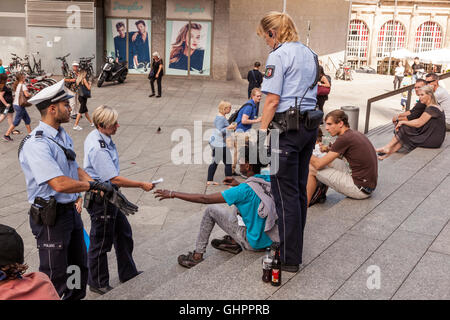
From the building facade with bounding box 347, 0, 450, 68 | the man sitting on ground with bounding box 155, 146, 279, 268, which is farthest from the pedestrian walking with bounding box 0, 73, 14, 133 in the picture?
the building facade with bounding box 347, 0, 450, 68

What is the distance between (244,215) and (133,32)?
19.4 meters

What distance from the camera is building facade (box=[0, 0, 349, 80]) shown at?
69.8 ft

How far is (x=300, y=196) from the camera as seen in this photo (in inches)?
162

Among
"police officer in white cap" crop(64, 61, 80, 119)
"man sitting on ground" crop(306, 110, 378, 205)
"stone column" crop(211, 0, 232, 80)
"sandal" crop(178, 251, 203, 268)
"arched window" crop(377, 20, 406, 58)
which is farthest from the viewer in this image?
"arched window" crop(377, 20, 406, 58)

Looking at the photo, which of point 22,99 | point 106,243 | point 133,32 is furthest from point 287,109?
point 133,32

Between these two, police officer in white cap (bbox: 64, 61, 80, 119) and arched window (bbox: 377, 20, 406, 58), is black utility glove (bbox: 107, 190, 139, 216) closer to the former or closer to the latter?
police officer in white cap (bbox: 64, 61, 80, 119)

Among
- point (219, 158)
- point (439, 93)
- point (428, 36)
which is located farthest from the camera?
point (428, 36)

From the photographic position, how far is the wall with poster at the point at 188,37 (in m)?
22.2

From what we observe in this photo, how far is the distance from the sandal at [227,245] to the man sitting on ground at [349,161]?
1.52m

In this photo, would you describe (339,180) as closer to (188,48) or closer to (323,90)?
(323,90)

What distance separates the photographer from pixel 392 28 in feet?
149

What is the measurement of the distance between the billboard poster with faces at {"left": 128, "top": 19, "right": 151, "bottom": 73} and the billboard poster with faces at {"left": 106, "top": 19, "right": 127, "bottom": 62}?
0.22m

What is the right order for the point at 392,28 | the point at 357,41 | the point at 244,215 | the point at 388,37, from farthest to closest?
the point at 357,41 → the point at 388,37 → the point at 392,28 → the point at 244,215
